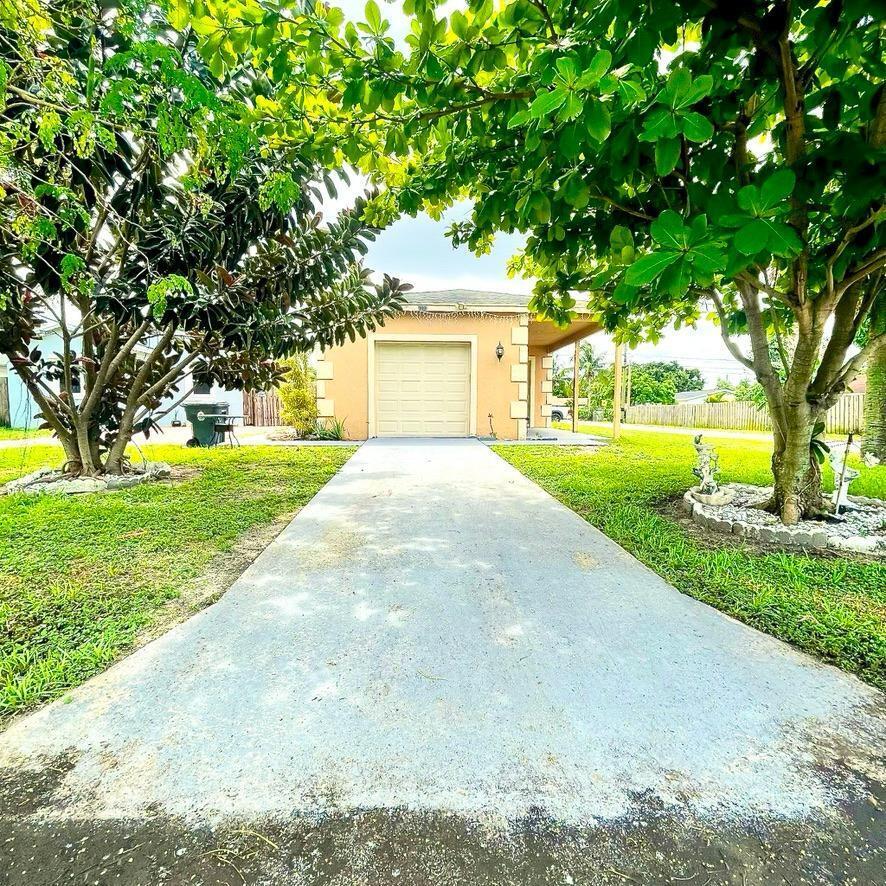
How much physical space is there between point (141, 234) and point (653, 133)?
5.07 meters

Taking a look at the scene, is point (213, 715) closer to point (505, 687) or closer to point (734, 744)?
point (505, 687)

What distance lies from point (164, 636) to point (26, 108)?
4453 mm

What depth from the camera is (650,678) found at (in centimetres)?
191

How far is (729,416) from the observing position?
2069 cm

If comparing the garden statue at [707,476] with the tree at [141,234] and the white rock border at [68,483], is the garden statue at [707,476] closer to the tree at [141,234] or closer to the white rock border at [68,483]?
the tree at [141,234]

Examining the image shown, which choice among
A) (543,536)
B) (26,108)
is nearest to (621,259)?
(543,536)

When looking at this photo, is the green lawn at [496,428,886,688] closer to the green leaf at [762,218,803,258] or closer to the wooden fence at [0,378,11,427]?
the green leaf at [762,218,803,258]

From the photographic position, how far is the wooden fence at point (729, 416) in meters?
16.0

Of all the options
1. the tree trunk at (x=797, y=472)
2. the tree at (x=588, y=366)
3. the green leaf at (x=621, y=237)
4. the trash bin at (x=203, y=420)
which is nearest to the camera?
the green leaf at (x=621, y=237)

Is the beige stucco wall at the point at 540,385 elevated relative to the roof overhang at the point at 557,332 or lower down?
lower down

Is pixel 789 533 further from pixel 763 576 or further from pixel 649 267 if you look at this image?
pixel 649 267

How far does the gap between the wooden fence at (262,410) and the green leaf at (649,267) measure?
18.2m

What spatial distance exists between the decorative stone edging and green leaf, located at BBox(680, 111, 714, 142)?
305 centimetres

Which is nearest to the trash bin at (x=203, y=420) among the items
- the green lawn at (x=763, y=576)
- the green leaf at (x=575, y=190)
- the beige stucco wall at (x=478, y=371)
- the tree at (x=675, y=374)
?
the beige stucco wall at (x=478, y=371)
